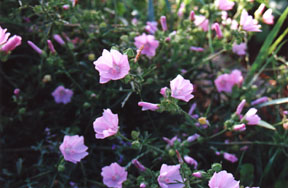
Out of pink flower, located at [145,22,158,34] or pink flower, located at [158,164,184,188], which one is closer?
pink flower, located at [158,164,184,188]

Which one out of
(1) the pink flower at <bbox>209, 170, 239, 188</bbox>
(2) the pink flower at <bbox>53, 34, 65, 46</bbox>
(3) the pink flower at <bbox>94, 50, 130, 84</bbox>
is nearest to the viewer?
(1) the pink flower at <bbox>209, 170, 239, 188</bbox>

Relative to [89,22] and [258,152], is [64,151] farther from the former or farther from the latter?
[258,152]

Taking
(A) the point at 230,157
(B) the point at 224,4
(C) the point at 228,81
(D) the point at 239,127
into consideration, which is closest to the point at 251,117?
(D) the point at 239,127

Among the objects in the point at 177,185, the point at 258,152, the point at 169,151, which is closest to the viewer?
the point at 177,185

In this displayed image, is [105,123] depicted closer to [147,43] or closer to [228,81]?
[147,43]

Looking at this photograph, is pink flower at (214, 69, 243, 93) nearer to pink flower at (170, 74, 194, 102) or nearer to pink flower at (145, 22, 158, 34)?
pink flower at (145, 22, 158, 34)

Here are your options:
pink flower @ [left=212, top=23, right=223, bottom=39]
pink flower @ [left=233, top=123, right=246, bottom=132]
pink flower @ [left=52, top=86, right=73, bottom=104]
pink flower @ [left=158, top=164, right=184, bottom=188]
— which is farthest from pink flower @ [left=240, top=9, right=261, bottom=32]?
pink flower @ [left=52, top=86, right=73, bottom=104]

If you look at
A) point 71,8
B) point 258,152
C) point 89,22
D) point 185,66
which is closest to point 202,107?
point 185,66
